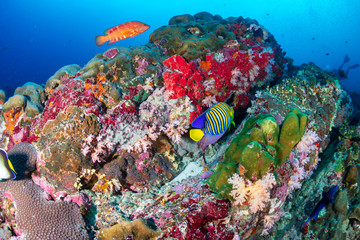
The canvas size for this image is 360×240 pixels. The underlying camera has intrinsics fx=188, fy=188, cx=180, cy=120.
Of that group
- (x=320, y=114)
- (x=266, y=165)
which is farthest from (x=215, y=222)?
(x=320, y=114)

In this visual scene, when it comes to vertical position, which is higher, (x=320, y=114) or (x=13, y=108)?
(x=320, y=114)

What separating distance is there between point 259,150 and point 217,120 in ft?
1.99

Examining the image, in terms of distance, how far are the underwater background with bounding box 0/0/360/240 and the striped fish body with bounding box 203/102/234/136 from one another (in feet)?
0.05

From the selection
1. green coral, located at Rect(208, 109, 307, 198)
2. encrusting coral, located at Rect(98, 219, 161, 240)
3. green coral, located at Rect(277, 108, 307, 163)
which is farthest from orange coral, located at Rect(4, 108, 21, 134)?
green coral, located at Rect(277, 108, 307, 163)

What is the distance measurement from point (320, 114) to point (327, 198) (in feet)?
6.49

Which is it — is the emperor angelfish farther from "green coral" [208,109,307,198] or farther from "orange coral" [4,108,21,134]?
"green coral" [208,109,307,198]

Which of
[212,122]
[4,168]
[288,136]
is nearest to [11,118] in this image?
[4,168]

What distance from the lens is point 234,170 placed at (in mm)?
2422

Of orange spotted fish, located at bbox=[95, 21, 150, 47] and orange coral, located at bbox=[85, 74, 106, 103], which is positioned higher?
orange spotted fish, located at bbox=[95, 21, 150, 47]

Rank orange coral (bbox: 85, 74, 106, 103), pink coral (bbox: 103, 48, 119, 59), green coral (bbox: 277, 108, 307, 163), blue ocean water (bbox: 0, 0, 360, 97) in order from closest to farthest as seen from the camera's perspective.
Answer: green coral (bbox: 277, 108, 307, 163), orange coral (bbox: 85, 74, 106, 103), pink coral (bbox: 103, 48, 119, 59), blue ocean water (bbox: 0, 0, 360, 97)

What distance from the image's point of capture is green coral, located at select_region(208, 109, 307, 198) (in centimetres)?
225

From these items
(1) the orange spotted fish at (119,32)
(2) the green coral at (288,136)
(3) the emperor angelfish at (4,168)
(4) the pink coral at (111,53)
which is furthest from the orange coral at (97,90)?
(2) the green coral at (288,136)

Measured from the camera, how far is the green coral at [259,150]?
225cm

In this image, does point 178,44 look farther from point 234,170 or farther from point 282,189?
point 282,189
